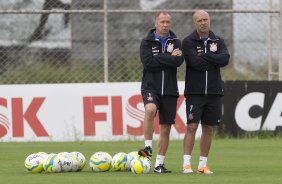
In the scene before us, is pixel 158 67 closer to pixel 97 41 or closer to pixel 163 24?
pixel 163 24

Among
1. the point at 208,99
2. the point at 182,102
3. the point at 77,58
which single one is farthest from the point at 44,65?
the point at 208,99

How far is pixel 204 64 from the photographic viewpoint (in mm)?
12305

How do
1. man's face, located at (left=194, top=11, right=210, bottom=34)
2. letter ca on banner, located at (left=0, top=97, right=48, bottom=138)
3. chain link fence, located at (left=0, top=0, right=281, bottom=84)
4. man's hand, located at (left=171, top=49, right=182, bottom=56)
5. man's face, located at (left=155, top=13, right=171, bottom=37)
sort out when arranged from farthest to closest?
chain link fence, located at (left=0, top=0, right=281, bottom=84) < letter ca on banner, located at (left=0, top=97, right=48, bottom=138) < man's hand, located at (left=171, top=49, right=182, bottom=56) < man's face, located at (left=155, top=13, right=171, bottom=37) < man's face, located at (left=194, top=11, right=210, bottom=34)

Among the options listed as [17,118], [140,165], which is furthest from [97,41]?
[140,165]

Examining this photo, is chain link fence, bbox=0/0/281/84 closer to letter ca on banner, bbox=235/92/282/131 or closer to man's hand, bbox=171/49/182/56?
letter ca on banner, bbox=235/92/282/131

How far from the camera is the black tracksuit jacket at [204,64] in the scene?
12320mm

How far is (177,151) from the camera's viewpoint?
1638 cm

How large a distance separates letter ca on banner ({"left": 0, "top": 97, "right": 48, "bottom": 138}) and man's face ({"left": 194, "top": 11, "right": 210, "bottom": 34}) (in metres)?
7.40

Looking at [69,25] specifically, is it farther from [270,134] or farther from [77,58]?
[270,134]

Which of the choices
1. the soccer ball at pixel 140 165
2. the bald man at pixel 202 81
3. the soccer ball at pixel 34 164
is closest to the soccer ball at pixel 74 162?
the soccer ball at pixel 34 164

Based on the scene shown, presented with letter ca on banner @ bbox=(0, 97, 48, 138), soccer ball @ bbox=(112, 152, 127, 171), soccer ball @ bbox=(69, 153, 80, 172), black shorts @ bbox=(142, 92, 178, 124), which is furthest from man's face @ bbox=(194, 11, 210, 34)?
letter ca on banner @ bbox=(0, 97, 48, 138)

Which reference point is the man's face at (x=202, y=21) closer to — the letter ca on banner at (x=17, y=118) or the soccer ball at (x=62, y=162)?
the soccer ball at (x=62, y=162)

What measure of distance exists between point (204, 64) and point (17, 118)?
7.46m

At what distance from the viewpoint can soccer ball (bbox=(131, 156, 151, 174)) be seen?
1213 centimetres
